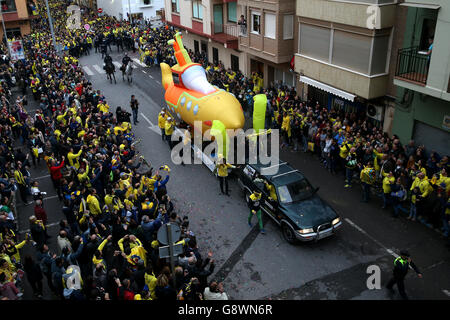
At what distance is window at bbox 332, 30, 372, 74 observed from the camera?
50.1 ft

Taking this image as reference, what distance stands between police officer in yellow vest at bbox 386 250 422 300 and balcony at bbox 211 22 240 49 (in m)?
18.0

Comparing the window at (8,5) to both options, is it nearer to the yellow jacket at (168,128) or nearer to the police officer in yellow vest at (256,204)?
the yellow jacket at (168,128)

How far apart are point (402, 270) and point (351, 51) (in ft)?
31.8

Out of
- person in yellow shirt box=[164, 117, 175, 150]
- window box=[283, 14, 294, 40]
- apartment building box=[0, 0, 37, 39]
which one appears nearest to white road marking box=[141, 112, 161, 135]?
person in yellow shirt box=[164, 117, 175, 150]

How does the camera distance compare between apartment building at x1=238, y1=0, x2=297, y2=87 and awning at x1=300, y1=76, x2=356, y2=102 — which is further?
apartment building at x1=238, y1=0, x2=297, y2=87

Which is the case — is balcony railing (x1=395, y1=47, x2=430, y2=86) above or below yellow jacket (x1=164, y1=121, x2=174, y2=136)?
above

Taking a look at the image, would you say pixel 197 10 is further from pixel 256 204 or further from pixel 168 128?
pixel 256 204

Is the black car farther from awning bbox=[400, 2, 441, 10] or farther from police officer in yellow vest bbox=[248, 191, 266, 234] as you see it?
awning bbox=[400, 2, 441, 10]

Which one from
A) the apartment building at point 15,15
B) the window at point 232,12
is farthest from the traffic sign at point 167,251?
the apartment building at point 15,15

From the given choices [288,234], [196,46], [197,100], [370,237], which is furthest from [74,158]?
[196,46]

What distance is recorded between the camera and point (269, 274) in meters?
10.7

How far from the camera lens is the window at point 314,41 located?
1727cm

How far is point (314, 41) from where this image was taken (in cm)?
1794
